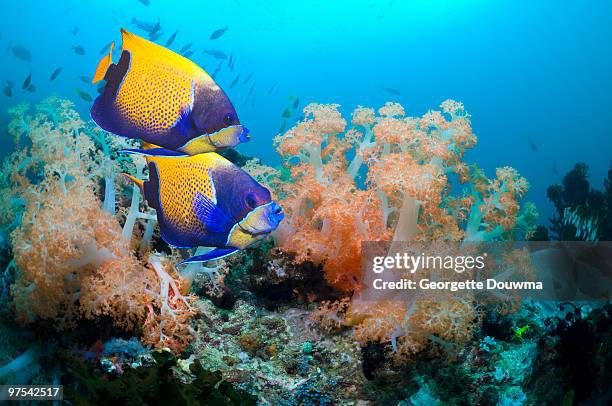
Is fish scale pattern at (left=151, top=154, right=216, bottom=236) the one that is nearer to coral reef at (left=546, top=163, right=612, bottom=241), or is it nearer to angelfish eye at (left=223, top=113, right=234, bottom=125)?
angelfish eye at (left=223, top=113, right=234, bottom=125)

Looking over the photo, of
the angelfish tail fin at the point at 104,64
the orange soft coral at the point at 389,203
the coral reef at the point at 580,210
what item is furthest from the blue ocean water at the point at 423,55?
the angelfish tail fin at the point at 104,64

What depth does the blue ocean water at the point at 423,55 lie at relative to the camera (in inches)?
2795

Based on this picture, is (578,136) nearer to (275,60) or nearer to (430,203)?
(275,60)

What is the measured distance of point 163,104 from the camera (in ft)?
3.38

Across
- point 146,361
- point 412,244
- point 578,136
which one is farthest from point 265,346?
point 578,136

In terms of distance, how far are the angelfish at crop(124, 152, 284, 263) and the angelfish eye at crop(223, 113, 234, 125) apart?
0.12 m

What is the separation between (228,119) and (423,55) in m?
93.3

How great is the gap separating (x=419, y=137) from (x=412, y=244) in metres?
1.20

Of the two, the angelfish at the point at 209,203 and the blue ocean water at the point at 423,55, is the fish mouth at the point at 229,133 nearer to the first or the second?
the angelfish at the point at 209,203

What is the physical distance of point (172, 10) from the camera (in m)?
86.0

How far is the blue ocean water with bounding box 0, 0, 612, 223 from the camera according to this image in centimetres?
7100

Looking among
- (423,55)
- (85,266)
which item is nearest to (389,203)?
(85,266)

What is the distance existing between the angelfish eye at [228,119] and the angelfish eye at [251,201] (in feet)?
0.68

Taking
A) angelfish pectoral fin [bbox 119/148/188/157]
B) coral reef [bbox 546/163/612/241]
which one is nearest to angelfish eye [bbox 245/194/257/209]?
angelfish pectoral fin [bbox 119/148/188/157]
